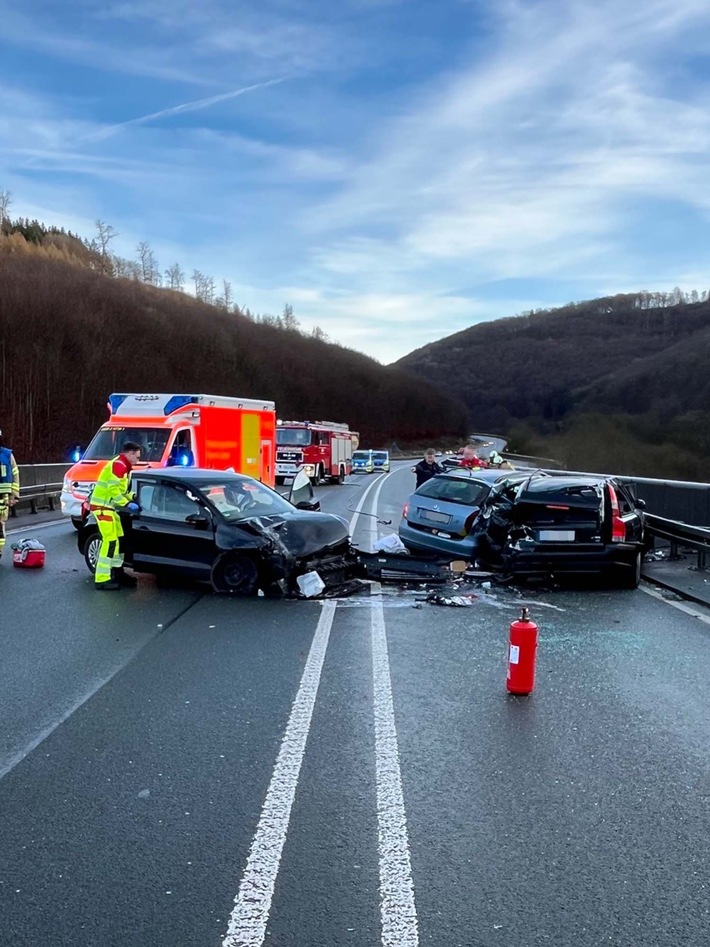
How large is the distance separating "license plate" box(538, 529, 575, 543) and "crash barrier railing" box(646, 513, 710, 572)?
2306 millimetres

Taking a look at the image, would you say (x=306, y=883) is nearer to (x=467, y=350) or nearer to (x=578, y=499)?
(x=578, y=499)

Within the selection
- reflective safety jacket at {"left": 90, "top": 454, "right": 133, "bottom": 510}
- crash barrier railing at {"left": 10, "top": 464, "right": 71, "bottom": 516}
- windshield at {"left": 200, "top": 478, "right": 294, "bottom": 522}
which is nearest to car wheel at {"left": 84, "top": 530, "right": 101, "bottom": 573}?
reflective safety jacket at {"left": 90, "top": 454, "right": 133, "bottom": 510}

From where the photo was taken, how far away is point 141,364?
315ft

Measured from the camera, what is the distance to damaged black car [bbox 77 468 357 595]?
10.0 m

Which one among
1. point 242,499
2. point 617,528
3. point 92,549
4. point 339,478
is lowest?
point 339,478

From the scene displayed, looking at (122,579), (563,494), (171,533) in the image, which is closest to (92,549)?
(122,579)

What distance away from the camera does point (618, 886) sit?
3436 mm

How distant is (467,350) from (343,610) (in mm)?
143205

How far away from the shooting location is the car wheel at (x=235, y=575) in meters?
10.1

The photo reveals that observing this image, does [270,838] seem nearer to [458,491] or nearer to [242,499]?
[242,499]

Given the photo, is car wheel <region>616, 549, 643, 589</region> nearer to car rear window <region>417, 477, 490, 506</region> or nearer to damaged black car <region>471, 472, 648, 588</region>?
damaged black car <region>471, 472, 648, 588</region>

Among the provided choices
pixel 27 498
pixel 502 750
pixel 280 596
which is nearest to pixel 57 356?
pixel 27 498

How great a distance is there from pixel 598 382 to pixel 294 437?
166 feet

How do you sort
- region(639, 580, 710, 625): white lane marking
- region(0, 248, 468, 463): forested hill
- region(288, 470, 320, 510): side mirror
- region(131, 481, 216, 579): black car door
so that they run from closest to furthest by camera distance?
region(639, 580, 710, 625): white lane marking
region(131, 481, 216, 579): black car door
region(288, 470, 320, 510): side mirror
region(0, 248, 468, 463): forested hill
